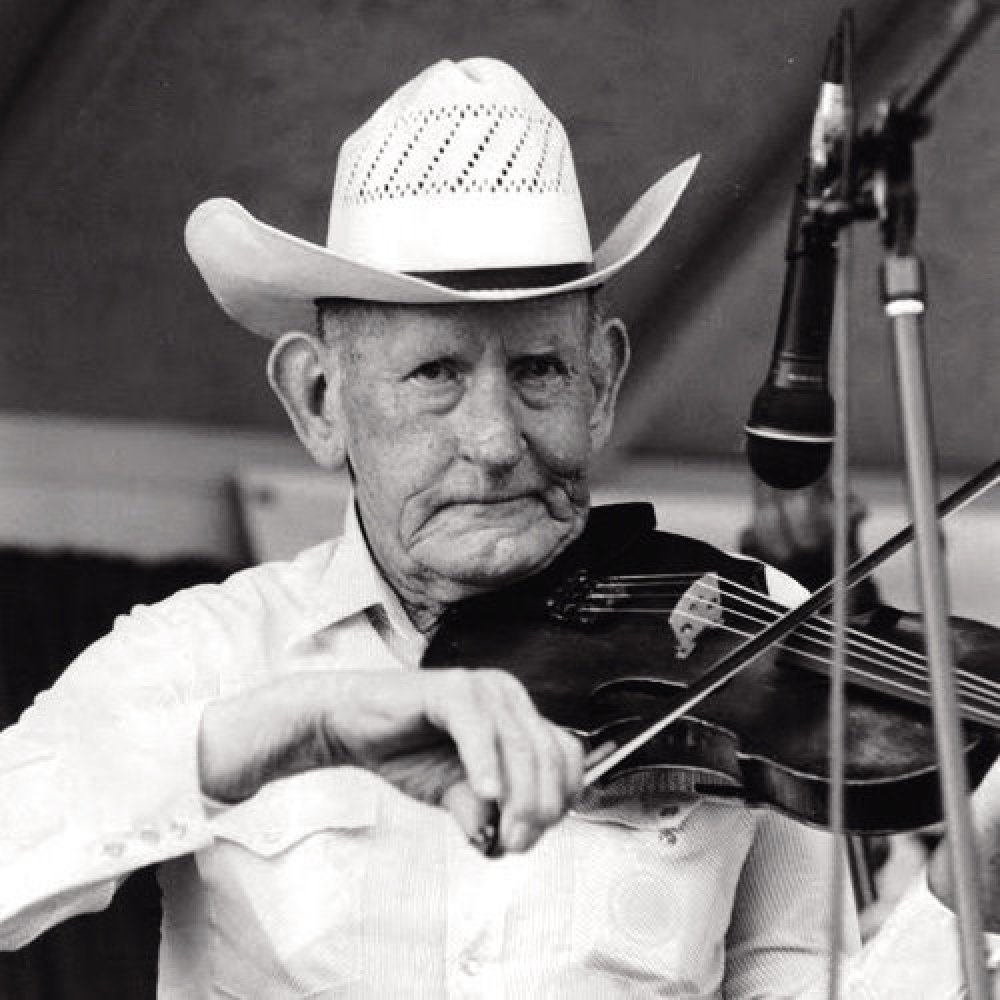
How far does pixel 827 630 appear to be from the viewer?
2.02 meters

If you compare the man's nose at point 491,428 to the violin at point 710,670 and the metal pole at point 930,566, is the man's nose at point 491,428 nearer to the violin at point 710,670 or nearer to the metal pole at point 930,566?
the violin at point 710,670

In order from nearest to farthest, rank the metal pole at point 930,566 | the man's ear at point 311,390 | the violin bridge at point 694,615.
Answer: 1. the metal pole at point 930,566
2. the violin bridge at point 694,615
3. the man's ear at point 311,390

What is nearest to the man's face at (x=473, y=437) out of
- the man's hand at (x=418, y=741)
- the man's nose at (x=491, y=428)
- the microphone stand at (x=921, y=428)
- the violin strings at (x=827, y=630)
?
the man's nose at (x=491, y=428)

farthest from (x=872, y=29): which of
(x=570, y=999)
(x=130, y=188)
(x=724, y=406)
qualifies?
(x=570, y=999)

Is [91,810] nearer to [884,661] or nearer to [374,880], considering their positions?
[374,880]

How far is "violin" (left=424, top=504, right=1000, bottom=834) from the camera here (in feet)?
5.91

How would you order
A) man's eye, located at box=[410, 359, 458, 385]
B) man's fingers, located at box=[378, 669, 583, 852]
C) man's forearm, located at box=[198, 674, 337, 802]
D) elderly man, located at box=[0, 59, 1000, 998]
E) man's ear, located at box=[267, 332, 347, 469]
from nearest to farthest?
man's fingers, located at box=[378, 669, 583, 852] < man's forearm, located at box=[198, 674, 337, 802] < elderly man, located at box=[0, 59, 1000, 998] < man's eye, located at box=[410, 359, 458, 385] < man's ear, located at box=[267, 332, 347, 469]

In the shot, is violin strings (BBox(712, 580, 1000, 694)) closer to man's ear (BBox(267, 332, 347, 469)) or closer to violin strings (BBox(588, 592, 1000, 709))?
violin strings (BBox(588, 592, 1000, 709))

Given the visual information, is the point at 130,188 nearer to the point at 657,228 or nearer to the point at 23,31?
the point at 23,31

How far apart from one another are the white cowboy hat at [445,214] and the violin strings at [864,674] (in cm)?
32

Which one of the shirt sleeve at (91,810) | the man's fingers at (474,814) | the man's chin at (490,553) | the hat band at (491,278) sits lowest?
the shirt sleeve at (91,810)

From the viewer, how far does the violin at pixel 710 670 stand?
1.80 metres

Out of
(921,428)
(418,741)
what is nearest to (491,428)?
(418,741)

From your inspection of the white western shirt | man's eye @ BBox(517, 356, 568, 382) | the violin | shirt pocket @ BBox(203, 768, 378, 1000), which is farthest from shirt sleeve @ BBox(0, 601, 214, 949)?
man's eye @ BBox(517, 356, 568, 382)
